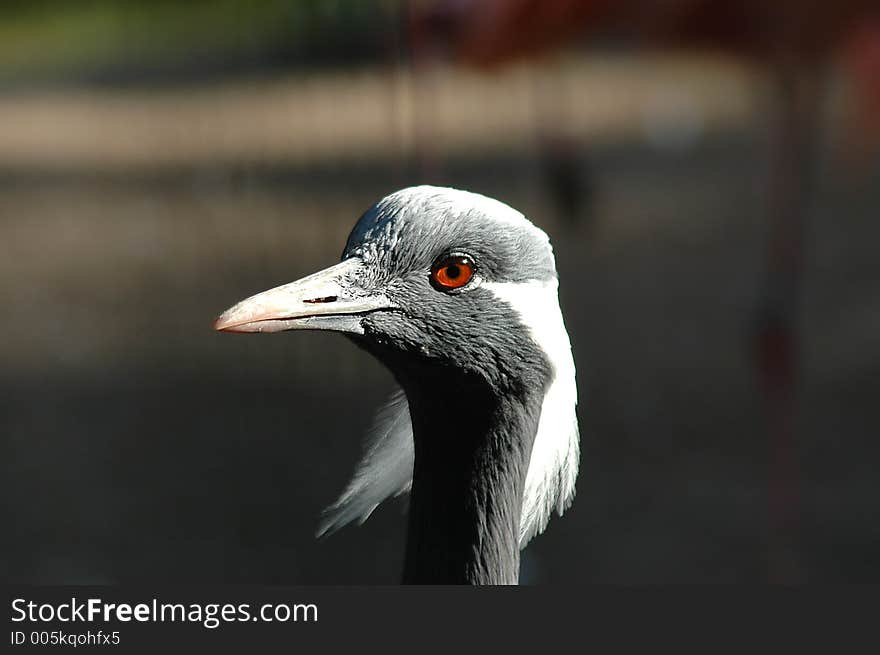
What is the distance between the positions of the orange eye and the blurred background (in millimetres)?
679

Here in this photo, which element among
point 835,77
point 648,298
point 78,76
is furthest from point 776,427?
point 78,76

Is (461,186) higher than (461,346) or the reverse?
higher

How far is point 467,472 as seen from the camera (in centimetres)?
132

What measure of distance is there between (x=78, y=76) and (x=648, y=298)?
7.18 feet

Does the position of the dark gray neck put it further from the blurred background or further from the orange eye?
the blurred background

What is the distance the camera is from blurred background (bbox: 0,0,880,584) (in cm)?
227

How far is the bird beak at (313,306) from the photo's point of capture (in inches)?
46.3

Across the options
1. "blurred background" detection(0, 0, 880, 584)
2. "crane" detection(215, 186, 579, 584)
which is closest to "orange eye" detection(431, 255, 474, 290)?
"crane" detection(215, 186, 579, 584)

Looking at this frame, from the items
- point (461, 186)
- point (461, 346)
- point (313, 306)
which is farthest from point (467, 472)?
point (461, 186)

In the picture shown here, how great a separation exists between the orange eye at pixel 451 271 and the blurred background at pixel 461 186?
2.23 feet

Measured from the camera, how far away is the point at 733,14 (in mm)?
2293

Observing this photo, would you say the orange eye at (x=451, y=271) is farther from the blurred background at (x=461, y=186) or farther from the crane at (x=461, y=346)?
the blurred background at (x=461, y=186)

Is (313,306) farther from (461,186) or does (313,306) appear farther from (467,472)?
(461,186)

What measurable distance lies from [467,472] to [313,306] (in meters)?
0.26
